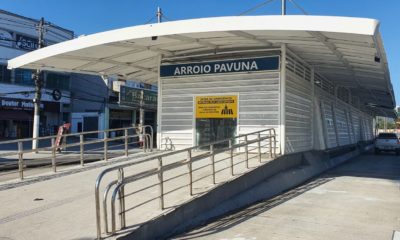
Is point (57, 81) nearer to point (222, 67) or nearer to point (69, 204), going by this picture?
point (222, 67)

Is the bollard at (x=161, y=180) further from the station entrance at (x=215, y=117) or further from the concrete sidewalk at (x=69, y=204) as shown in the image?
the station entrance at (x=215, y=117)

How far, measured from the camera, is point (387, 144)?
27531 mm

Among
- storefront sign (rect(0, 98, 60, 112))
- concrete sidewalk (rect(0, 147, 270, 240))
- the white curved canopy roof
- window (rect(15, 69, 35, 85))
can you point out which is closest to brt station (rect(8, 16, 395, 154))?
the white curved canopy roof

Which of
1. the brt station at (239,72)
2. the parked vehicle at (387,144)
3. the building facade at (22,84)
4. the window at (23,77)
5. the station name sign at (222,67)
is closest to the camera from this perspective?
the brt station at (239,72)

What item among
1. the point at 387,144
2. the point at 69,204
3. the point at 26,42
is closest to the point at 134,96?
the point at 26,42

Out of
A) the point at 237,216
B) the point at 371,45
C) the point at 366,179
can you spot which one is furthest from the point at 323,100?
the point at 237,216

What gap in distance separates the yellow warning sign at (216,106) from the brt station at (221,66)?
0.03 metres

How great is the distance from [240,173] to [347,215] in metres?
2.34

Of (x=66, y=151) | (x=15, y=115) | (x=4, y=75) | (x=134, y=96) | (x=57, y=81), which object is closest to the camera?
(x=66, y=151)

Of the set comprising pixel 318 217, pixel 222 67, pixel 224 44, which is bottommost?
pixel 318 217

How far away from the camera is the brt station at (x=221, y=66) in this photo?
→ 34.9 ft

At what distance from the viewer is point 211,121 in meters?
13.6

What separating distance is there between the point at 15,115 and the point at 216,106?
27046 millimetres

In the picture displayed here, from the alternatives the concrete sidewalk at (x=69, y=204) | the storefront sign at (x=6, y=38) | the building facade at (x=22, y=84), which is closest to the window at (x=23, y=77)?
the building facade at (x=22, y=84)
